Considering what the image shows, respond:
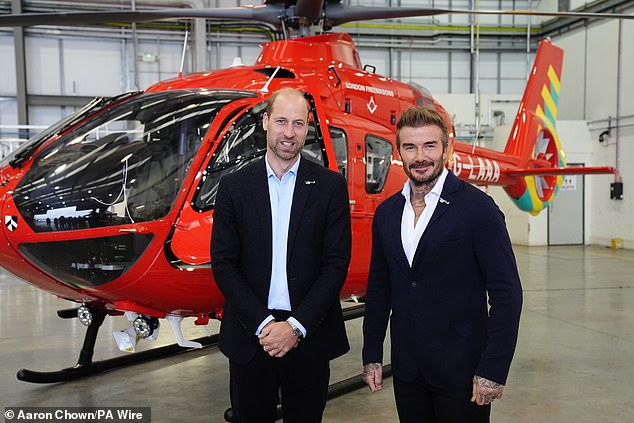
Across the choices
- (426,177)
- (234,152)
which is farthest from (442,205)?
(234,152)

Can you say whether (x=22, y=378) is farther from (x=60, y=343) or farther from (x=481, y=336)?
(x=481, y=336)

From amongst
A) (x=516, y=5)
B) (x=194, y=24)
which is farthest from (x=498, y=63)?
(x=194, y=24)

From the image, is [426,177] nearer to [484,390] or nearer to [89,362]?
[484,390]

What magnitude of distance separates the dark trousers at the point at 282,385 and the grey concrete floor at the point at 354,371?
157 centimetres

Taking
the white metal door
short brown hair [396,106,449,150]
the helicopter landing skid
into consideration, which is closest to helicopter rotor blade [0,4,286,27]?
the helicopter landing skid

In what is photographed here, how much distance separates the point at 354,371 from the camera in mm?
4793

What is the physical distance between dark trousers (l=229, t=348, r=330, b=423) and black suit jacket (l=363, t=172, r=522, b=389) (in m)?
0.39

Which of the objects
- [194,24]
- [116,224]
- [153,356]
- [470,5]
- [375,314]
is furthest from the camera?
[470,5]

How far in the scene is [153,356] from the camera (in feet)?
16.7

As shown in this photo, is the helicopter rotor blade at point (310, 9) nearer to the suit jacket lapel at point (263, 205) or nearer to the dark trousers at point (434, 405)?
the suit jacket lapel at point (263, 205)

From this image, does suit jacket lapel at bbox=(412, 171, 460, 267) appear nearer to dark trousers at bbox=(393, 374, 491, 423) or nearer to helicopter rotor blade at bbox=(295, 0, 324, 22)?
dark trousers at bbox=(393, 374, 491, 423)

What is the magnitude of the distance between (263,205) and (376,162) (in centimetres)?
231

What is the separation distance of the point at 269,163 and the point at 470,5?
51.7 feet

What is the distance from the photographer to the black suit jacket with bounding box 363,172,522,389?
74.4 inches
